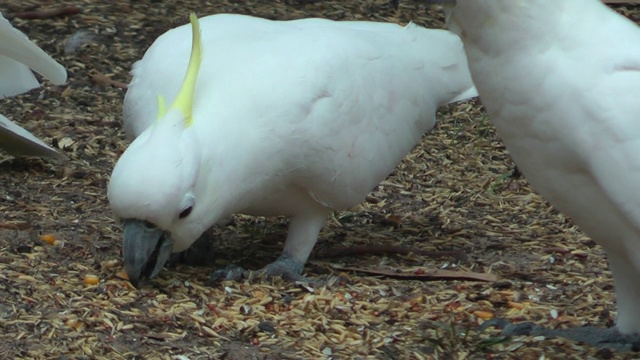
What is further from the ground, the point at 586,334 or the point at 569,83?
the point at 569,83

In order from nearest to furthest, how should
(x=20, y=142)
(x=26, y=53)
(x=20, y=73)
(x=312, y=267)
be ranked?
1. (x=312, y=267)
2. (x=26, y=53)
3. (x=20, y=142)
4. (x=20, y=73)

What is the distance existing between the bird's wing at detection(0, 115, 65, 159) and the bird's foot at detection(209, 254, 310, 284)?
133 cm

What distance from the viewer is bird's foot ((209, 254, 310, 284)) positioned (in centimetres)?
447

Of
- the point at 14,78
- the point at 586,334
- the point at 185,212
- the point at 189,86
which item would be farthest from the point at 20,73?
the point at 586,334

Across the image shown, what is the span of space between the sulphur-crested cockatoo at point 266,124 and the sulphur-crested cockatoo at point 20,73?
0.73 meters

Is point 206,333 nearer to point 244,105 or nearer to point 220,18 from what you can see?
Answer: point 244,105

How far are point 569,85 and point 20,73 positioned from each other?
119 inches

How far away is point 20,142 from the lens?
5379mm

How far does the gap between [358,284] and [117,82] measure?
8.40ft

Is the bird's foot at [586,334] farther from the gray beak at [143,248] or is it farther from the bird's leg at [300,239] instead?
the gray beak at [143,248]

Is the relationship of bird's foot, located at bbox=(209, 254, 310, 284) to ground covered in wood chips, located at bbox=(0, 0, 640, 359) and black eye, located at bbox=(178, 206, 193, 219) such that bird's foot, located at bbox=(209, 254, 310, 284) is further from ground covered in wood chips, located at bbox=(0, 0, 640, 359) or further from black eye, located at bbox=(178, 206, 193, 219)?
black eye, located at bbox=(178, 206, 193, 219)

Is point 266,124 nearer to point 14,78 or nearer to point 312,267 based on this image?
→ point 312,267

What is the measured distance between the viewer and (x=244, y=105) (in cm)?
421

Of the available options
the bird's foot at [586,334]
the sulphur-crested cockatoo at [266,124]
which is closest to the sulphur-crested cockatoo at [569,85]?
the bird's foot at [586,334]
